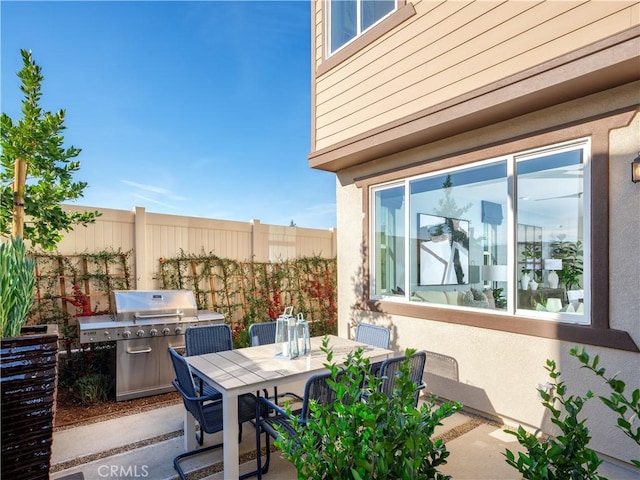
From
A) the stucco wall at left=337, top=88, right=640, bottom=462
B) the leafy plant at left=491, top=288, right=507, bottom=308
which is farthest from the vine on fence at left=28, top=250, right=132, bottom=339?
the leafy plant at left=491, top=288, right=507, bottom=308

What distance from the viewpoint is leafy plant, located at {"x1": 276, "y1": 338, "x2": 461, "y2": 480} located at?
3.89ft

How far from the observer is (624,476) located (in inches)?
119

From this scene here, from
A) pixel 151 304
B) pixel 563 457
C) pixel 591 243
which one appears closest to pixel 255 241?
pixel 151 304

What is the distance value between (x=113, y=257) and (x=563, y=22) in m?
6.29

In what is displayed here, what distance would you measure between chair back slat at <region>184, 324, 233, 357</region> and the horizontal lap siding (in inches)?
126

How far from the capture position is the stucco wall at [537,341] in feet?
10.1

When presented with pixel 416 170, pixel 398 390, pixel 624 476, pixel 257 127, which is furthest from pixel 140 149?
pixel 624 476

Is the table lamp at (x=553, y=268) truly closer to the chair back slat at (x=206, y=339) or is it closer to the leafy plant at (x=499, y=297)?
the leafy plant at (x=499, y=297)

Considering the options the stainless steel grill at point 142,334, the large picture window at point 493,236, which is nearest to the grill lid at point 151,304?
the stainless steel grill at point 142,334

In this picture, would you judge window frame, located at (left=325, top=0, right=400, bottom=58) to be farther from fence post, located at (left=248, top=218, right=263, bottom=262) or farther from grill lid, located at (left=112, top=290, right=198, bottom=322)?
grill lid, located at (left=112, top=290, right=198, bottom=322)

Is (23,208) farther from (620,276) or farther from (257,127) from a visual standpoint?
(257,127)

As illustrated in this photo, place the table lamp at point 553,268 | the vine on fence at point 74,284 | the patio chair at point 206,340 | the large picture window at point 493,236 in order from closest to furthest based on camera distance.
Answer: the large picture window at point 493,236 → the table lamp at point 553,268 → the patio chair at point 206,340 → the vine on fence at point 74,284

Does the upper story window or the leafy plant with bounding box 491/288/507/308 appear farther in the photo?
the upper story window

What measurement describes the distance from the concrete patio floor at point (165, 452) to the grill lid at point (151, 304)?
1.25m
